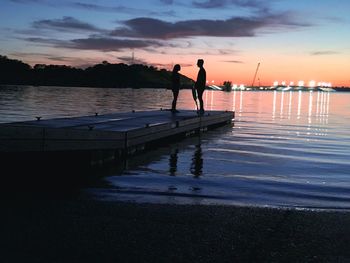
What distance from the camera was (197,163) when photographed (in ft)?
46.0

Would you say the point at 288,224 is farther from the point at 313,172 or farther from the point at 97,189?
the point at 313,172

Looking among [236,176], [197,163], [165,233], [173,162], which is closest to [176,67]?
[173,162]

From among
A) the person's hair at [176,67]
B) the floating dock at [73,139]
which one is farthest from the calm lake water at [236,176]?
the person's hair at [176,67]

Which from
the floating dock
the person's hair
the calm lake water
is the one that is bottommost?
the calm lake water

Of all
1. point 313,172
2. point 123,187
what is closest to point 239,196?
point 123,187

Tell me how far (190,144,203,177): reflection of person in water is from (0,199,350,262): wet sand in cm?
421

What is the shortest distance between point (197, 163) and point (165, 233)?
7679mm

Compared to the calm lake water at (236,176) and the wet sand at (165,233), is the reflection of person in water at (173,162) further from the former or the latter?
the wet sand at (165,233)

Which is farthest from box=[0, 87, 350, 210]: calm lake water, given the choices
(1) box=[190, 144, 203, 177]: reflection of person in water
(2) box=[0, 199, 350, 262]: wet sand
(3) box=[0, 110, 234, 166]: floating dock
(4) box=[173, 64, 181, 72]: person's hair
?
(4) box=[173, 64, 181, 72]: person's hair

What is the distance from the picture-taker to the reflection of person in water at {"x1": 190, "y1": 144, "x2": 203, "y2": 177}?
40.6 ft

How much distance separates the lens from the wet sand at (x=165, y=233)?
18.1 ft

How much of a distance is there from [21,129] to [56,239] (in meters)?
4.85

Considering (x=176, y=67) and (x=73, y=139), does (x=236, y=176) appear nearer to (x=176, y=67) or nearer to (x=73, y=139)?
(x=73, y=139)

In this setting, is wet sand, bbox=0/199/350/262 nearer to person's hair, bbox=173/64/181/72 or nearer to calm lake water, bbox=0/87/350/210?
calm lake water, bbox=0/87/350/210
